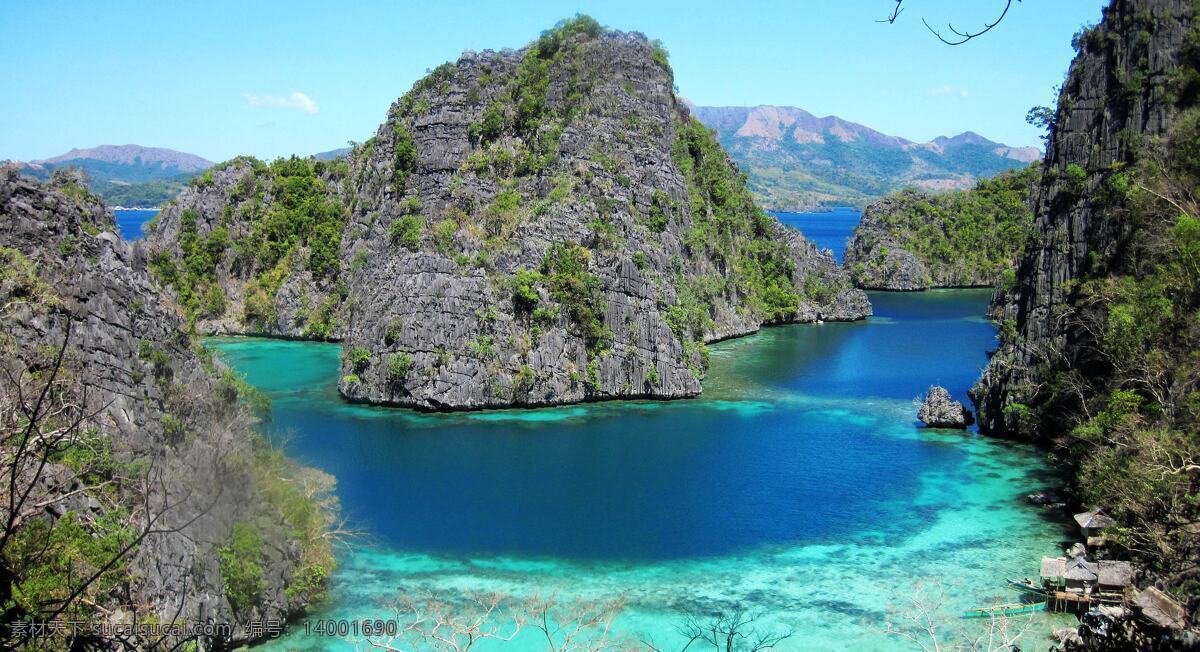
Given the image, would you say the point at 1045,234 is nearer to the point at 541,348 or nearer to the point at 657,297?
the point at 657,297

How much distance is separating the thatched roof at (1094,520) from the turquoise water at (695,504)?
1.54 m

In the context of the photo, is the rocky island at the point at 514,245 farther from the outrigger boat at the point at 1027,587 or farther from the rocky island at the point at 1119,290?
the outrigger boat at the point at 1027,587

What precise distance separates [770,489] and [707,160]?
56133 mm

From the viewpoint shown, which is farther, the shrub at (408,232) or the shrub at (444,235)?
the shrub at (408,232)

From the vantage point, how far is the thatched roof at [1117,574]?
26.9 metres

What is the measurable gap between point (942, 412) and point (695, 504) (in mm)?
19691

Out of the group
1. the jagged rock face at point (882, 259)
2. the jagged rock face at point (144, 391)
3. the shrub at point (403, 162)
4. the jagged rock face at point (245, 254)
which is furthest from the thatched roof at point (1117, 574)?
the jagged rock face at point (882, 259)

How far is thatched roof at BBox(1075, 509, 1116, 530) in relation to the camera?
1249 inches

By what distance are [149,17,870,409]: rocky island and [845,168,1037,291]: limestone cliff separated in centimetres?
3145

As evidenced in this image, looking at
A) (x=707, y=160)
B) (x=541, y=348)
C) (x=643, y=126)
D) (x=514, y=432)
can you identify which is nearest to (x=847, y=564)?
(x=514, y=432)

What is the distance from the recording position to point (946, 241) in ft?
425

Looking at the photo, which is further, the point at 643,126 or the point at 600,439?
the point at 643,126

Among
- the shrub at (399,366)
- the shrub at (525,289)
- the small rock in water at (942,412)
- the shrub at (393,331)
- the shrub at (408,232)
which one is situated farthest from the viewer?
the shrub at (408,232)

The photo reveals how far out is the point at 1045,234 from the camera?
156ft
